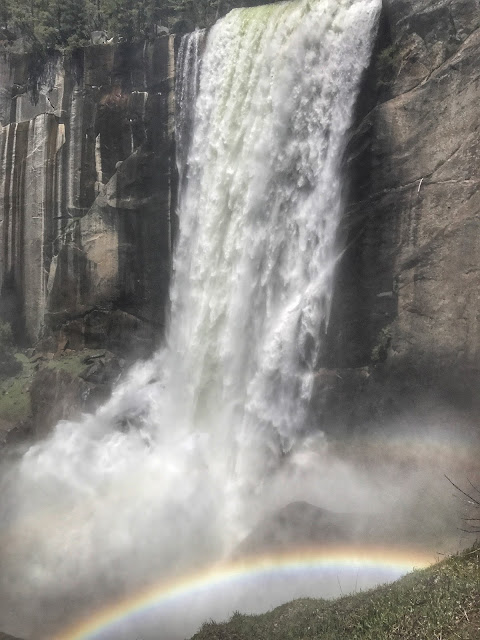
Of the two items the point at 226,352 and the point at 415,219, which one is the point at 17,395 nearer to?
the point at 226,352

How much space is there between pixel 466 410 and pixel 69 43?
29013mm

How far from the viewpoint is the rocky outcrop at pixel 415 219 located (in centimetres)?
1488

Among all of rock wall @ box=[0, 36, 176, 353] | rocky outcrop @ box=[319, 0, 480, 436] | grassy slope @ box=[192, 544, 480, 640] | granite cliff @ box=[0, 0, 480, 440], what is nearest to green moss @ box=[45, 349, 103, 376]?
rock wall @ box=[0, 36, 176, 353]

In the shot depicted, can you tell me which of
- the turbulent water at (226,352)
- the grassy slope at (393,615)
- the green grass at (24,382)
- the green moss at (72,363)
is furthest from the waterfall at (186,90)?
the grassy slope at (393,615)

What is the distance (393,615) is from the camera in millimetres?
8641

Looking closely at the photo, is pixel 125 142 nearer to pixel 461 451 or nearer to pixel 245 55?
pixel 245 55

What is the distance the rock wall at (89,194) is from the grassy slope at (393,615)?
1589 centimetres

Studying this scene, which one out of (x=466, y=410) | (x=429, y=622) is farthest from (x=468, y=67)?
(x=429, y=622)

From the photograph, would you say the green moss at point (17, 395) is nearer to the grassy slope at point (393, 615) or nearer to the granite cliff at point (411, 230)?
the granite cliff at point (411, 230)

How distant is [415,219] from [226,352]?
26.1ft

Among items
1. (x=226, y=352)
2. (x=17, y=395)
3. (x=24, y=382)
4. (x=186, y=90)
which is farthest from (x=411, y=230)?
(x=24, y=382)

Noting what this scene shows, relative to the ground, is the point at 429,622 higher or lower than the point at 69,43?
lower

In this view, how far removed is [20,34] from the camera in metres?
35.0

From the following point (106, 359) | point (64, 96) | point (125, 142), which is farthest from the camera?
point (64, 96)
